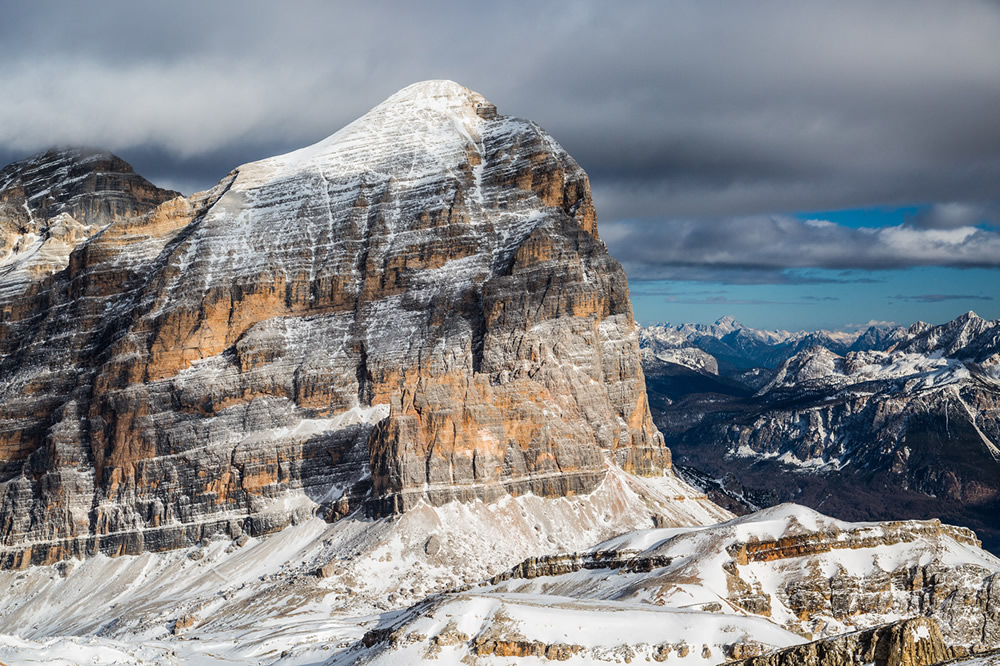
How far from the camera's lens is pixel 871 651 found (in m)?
84.2

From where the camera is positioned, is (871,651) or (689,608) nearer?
(871,651)

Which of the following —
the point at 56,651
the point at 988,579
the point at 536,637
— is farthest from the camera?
the point at 988,579

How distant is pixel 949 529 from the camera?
18325 centimetres

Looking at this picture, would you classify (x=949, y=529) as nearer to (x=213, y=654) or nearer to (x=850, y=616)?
(x=850, y=616)

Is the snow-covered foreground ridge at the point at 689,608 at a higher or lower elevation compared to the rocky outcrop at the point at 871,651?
lower

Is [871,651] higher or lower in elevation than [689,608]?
higher

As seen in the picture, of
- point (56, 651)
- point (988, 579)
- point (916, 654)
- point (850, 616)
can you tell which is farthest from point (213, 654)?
point (916, 654)

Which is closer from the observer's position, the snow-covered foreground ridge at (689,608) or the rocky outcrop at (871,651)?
the rocky outcrop at (871,651)

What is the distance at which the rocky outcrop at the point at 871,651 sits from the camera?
83.2 metres

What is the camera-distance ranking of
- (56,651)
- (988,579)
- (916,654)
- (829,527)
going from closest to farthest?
(916,654), (56,651), (988,579), (829,527)

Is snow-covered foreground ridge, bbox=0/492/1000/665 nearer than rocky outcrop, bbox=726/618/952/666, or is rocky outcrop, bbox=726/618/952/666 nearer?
rocky outcrop, bbox=726/618/952/666

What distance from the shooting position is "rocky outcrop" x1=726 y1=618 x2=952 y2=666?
83250 mm

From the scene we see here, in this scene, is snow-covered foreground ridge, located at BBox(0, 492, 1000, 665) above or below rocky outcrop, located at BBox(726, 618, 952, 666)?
below

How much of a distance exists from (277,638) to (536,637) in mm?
67812
